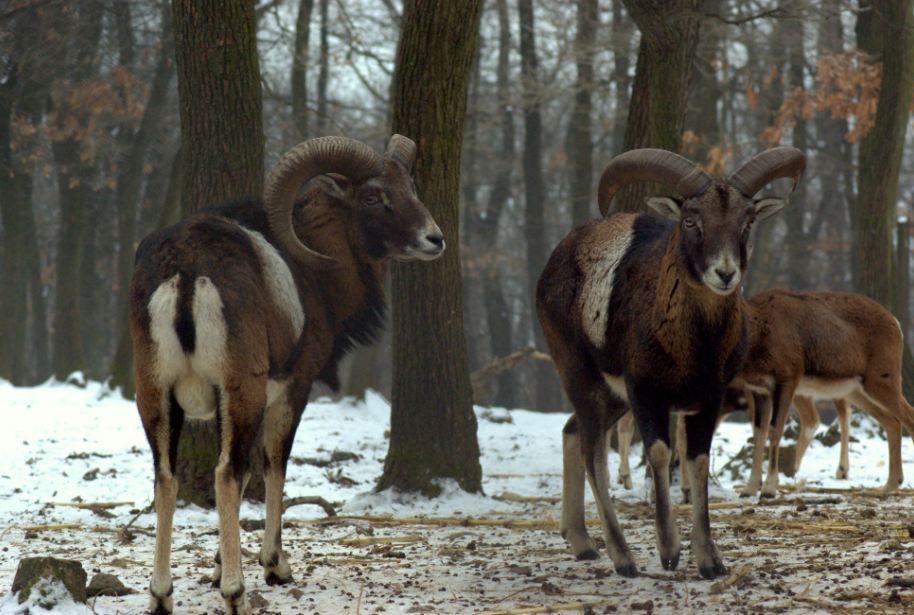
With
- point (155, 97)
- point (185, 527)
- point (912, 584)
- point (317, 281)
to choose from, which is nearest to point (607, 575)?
point (912, 584)

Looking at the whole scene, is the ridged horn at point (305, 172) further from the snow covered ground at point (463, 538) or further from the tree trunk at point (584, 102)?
the tree trunk at point (584, 102)

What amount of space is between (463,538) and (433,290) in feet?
8.14

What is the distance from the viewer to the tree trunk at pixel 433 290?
382 inches

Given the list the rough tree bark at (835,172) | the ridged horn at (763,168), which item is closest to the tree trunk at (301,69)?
the rough tree bark at (835,172)

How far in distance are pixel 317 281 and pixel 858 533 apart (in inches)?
160

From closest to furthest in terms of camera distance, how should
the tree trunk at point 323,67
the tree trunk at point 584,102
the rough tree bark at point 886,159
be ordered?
the rough tree bark at point 886,159 → the tree trunk at point 584,102 → the tree trunk at point 323,67

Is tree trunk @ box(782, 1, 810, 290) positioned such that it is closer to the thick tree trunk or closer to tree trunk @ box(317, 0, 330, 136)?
tree trunk @ box(317, 0, 330, 136)

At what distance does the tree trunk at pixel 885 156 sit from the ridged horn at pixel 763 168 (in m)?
8.42

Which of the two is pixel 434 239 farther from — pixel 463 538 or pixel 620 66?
pixel 620 66

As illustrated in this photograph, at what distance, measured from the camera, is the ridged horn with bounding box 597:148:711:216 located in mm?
6691

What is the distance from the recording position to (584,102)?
83.3ft

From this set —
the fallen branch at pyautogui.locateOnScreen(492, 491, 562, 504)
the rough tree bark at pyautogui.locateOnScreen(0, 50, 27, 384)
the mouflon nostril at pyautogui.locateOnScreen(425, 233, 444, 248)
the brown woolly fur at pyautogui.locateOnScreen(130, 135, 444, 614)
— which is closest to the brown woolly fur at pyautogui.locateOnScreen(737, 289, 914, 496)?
the fallen branch at pyautogui.locateOnScreen(492, 491, 562, 504)

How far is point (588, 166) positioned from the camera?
83.8 feet

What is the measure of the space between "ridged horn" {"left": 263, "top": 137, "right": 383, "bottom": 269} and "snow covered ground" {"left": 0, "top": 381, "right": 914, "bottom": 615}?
2.02 metres
